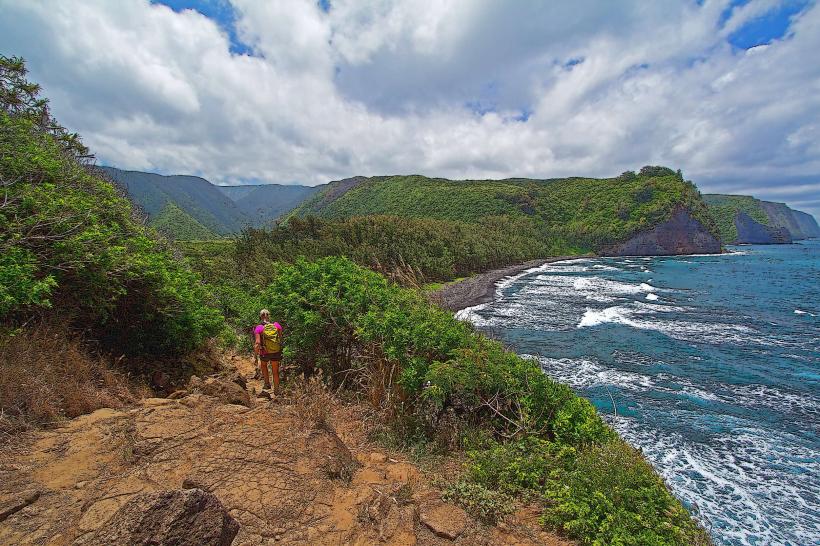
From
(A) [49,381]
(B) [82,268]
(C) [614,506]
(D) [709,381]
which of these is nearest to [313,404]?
(A) [49,381]

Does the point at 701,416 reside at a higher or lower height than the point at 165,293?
lower

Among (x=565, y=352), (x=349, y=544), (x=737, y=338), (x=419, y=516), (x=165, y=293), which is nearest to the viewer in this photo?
(x=349, y=544)

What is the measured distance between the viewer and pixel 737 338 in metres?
22.0

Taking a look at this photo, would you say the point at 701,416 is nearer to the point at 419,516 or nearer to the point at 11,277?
the point at 419,516

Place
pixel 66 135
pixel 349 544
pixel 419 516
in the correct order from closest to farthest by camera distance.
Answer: pixel 349 544, pixel 419 516, pixel 66 135

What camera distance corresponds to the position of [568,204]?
Result: 116 meters

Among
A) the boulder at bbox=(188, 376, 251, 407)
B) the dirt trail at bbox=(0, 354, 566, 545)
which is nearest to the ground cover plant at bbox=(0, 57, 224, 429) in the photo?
the dirt trail at bbox=(0, 354, 566, 545)

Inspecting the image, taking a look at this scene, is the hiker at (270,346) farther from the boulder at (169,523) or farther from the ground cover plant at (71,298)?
the boulder at (169,523)

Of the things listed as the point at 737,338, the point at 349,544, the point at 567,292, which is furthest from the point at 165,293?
the point at 567,292

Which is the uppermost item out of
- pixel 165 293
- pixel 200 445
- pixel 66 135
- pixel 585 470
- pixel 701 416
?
pixel 66 135

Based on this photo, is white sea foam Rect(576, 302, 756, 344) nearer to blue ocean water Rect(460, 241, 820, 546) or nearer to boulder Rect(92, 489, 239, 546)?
blue ocean water Rect(460, 241, 820, 546)

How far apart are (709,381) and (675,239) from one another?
93.0 metres

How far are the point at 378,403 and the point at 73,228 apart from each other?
578 centimetres

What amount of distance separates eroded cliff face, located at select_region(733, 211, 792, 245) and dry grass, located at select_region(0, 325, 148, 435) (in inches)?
7321
